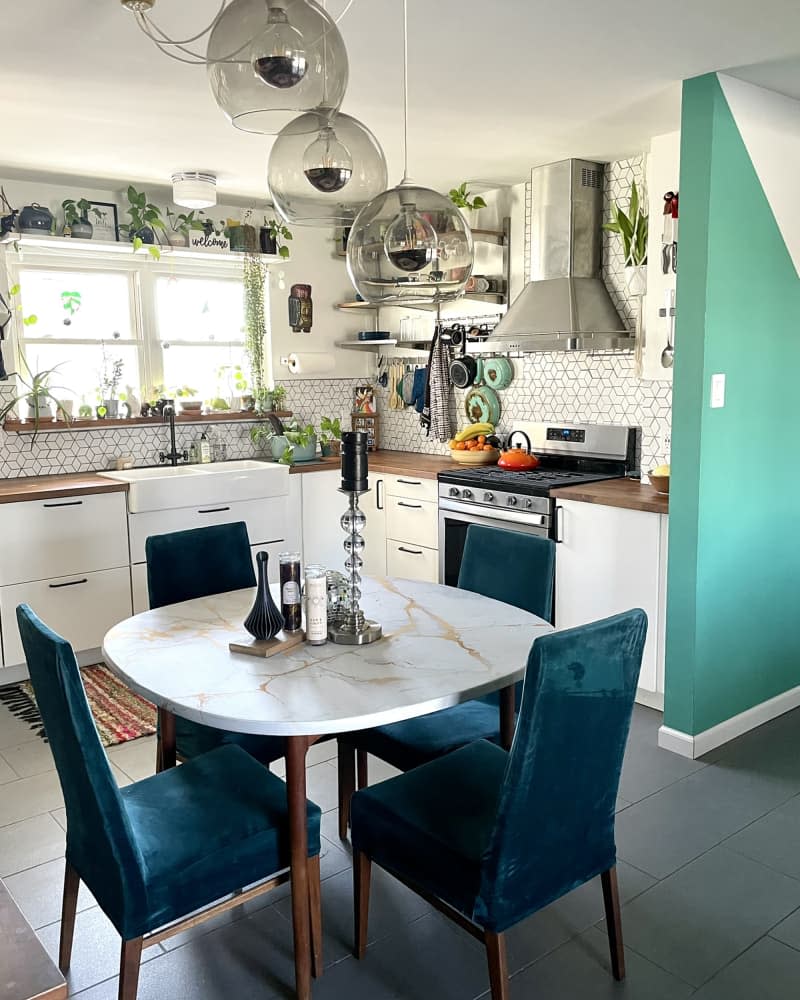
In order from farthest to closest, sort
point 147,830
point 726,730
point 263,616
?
point 726,730
point 263,616
point 147,830

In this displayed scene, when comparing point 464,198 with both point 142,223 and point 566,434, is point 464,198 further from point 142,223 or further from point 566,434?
point 142,223

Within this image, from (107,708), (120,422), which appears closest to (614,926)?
(107,708)

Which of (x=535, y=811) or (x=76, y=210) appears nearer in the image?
(x=535, y=811)

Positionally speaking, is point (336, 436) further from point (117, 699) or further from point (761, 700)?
point (761, 700)

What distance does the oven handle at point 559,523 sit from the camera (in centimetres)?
391

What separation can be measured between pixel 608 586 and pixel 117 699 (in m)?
A: 2.27

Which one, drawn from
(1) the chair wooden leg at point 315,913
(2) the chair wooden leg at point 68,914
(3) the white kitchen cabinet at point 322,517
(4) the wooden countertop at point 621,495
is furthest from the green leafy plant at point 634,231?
(2) the chair wooden leg at point 68,914

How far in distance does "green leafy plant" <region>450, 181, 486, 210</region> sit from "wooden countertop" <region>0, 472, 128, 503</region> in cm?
236

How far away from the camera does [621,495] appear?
12.1 ft

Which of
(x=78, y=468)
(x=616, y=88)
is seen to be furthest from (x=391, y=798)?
(x=78, y=468)

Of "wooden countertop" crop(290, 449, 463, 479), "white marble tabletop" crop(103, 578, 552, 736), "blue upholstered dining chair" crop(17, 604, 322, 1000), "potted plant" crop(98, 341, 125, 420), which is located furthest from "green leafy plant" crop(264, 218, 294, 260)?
"blue upholstered dining chair" crop(17, 604, 322, 1000)

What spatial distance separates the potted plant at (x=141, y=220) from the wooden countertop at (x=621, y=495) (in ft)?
8.91

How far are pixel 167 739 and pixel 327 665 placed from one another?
686mm

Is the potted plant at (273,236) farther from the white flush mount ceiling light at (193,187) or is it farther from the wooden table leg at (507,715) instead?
the wooden table leg at (507,715)
